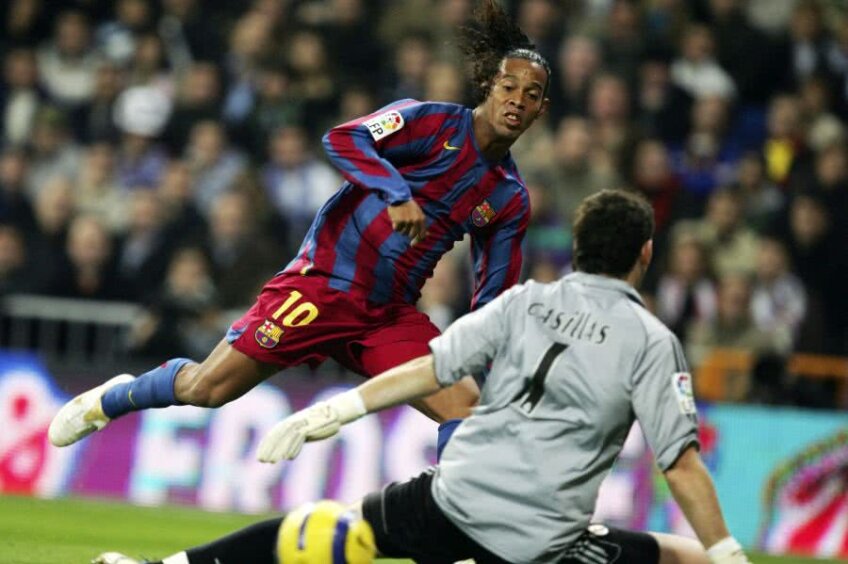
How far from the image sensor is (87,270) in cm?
1199

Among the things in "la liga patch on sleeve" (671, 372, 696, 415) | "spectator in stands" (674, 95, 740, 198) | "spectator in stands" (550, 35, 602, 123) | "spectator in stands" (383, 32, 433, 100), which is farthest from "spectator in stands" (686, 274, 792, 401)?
"la liga patch on sleeve" (671, 372, 696, 415)

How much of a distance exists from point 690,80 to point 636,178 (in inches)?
67.9

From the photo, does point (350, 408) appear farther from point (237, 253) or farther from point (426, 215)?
point (237, 253)

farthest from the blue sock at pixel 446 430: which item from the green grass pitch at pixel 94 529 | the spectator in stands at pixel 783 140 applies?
the spectator in stands at pixel 783 140

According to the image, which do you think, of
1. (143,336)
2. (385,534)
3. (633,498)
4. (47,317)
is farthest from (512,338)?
(47,317)

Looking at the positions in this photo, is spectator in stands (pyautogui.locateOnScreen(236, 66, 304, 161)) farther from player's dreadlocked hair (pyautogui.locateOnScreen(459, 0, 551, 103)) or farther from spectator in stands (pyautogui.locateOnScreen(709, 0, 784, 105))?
player's dreadlocked hair (pyautogui.locateOnScreen(459, 0, 551, 103))

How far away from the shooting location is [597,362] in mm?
4594

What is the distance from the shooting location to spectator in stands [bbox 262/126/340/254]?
1268cm

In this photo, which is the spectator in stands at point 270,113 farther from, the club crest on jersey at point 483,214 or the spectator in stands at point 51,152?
the club crest on jersey at point 483,214

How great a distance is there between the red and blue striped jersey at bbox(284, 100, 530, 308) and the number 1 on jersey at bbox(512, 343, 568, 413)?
5.98 ft

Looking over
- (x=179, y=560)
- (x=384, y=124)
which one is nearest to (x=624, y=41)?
(x=384, y=124)

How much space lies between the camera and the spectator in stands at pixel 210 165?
12898 millimetres

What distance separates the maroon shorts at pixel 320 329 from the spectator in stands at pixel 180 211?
5905mm

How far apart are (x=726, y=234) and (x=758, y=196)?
664 millimetres
